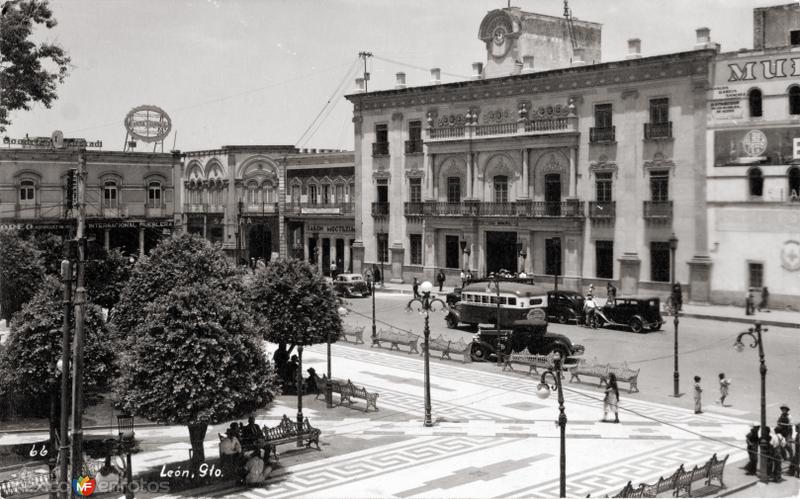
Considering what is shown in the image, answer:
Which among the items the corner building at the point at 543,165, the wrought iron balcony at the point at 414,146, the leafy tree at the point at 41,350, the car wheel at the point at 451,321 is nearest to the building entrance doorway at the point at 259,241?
the corner building at the point at 543,165

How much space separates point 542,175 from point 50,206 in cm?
3125

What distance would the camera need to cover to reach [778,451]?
19.6 m

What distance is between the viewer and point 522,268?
49.1 m

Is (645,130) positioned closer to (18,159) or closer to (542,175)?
(542,175)

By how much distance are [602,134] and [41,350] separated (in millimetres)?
33363

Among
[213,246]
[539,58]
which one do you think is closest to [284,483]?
[213,246]

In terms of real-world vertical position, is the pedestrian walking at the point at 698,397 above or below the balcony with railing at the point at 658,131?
below

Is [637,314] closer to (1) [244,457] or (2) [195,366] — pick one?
(1) [244,457]

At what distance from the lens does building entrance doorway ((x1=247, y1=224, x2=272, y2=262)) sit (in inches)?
2687

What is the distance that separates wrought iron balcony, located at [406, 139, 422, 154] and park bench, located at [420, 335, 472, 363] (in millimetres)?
24148

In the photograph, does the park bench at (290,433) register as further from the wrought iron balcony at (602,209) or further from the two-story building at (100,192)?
the two-story building at (100,192)

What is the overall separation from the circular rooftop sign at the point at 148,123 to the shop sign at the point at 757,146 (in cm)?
3436

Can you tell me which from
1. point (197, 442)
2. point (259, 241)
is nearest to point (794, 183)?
point (197, 442)

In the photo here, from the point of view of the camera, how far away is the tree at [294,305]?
2642 cm
